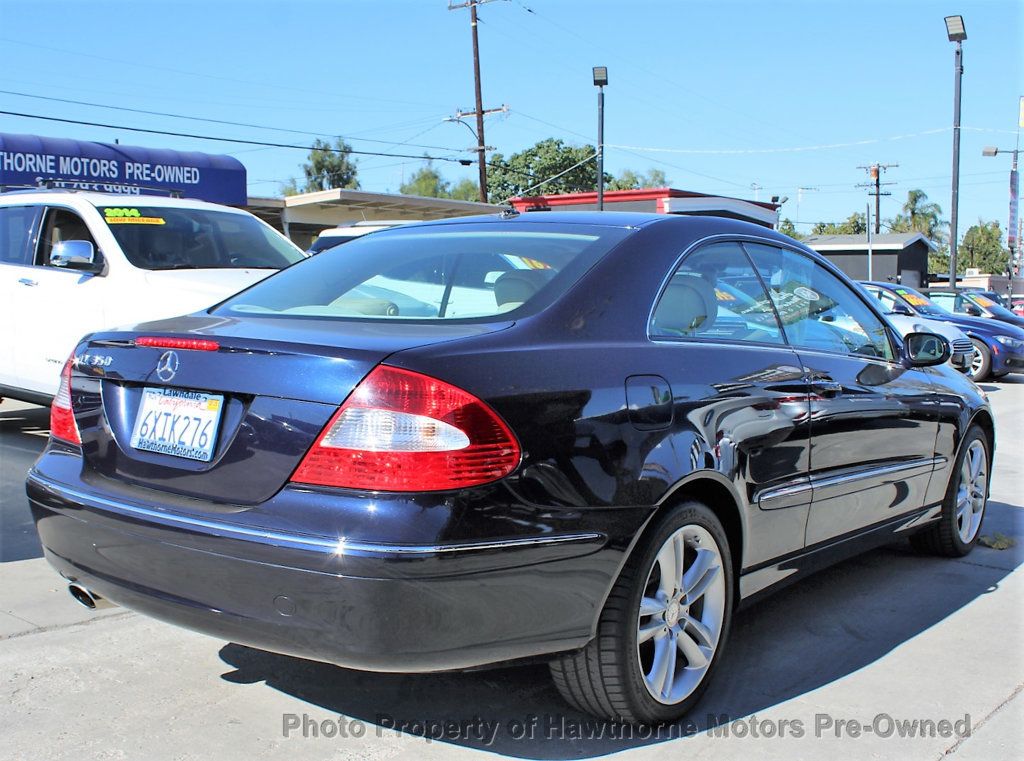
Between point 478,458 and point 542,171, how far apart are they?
68.2 meters

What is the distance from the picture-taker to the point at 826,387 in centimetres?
389

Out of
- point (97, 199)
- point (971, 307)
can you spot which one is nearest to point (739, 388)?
point (97, 199)

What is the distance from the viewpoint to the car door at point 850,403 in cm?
387

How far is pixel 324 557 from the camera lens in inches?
96.4

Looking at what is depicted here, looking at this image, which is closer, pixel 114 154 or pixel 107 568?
pixel 107 568

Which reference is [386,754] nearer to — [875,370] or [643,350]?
[643,350]

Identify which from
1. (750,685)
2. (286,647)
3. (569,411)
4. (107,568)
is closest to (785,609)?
(750,685)

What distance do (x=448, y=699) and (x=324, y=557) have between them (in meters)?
1.09

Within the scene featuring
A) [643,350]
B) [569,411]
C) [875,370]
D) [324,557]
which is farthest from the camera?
[875,370]

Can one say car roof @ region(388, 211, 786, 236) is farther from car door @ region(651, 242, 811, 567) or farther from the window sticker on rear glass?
the window sticker on rear glass

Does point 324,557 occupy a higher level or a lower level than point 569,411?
lower

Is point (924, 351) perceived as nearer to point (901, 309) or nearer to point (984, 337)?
point (901, 309)

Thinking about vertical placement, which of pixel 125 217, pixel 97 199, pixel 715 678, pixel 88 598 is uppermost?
pixel 97 199

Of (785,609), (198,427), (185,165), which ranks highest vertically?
(185,165)
